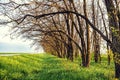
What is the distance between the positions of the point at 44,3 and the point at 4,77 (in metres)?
7.07

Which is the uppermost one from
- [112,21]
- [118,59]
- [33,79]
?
[112,21]

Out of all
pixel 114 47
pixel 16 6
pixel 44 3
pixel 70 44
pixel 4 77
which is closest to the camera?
pixel 114 47

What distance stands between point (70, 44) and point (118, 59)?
61.5ft

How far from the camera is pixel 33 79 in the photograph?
15.0 metres

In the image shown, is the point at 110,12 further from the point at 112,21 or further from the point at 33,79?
the point at 33,79

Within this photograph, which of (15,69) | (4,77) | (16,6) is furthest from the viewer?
(15,69)

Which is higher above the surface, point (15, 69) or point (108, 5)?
point (108, 5)

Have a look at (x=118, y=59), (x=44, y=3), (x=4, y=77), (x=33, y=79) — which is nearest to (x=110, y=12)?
(x=118, y=59)

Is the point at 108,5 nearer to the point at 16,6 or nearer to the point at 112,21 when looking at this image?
the point at 112,21

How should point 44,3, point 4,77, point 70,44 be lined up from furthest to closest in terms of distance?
point 70,44 < point 44,3 < point 4,77

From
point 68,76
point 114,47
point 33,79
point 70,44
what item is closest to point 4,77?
point 33,79

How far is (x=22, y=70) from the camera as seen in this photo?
64.6ft

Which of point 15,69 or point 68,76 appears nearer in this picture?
point 68,76

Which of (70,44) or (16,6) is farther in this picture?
(70,44)
